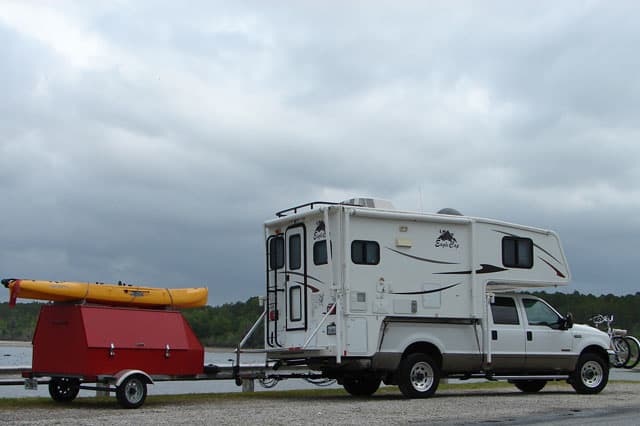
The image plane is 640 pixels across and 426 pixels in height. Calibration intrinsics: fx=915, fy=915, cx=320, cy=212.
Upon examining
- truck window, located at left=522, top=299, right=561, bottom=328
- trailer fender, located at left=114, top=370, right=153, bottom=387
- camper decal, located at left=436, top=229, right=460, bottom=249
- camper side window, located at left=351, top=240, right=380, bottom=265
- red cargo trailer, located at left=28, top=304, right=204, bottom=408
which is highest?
camper decal, located at left=436, top=229, right=460, bottom=249

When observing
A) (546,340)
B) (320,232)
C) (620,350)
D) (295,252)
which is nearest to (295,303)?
(295,252)

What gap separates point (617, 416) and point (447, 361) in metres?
3.74

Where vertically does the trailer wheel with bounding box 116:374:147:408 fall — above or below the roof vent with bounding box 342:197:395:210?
below

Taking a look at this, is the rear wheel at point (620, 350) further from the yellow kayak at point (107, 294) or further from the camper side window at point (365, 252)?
the yellow kayak at point (107, 294)

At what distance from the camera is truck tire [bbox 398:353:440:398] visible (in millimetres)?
15648

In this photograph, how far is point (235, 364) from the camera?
15992 millimetres

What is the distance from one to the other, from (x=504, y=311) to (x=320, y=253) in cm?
383

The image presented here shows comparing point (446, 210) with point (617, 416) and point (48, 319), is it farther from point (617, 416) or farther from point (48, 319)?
point (48, 319)

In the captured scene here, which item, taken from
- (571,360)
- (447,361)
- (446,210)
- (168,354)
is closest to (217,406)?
(168,354)

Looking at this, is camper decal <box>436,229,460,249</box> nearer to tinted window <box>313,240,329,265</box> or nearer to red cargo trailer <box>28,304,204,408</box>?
tinted window <box>313,240,329,265</box>

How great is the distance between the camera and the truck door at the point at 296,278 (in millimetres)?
16203

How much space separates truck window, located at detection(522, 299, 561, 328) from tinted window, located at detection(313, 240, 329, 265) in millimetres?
4286

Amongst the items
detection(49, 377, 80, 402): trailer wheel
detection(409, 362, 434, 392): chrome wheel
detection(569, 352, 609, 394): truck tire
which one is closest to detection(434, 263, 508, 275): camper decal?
detection(409, 362, 434, 392): chrome wheel

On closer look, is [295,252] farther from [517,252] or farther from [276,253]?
[517,252]
